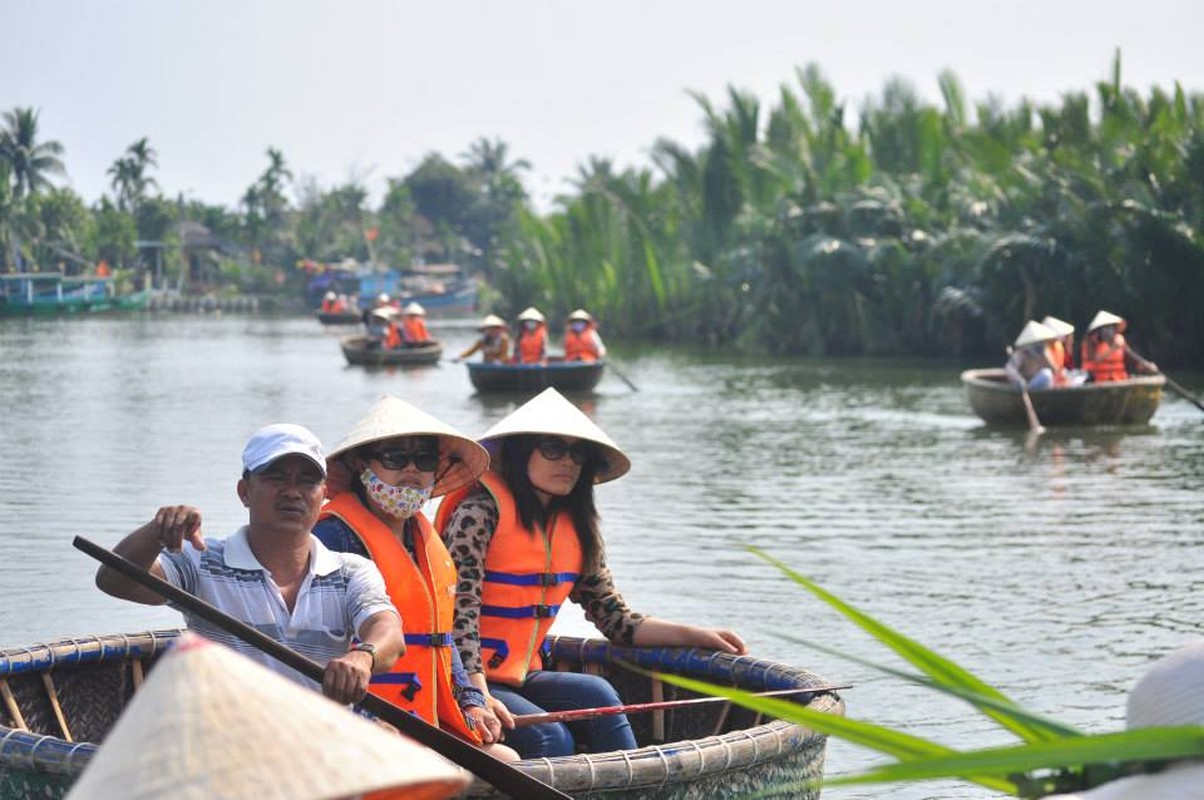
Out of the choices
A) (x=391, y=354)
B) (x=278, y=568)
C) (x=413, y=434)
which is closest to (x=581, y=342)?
(x=391, y=354)

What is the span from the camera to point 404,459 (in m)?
4.59

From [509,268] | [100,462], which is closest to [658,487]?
[100,462]

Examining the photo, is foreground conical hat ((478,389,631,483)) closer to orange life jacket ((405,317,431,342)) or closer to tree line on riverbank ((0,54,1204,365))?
tree line on riverbank ((0,54,1204,365))

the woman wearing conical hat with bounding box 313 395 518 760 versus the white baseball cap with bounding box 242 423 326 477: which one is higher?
the white baseball cap with bounding box 242 423 326 477

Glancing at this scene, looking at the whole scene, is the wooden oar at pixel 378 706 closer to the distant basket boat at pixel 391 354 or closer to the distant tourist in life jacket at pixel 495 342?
the distant tourist in life jacket at pixel 495 342

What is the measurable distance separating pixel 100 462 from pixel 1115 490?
7760 mm

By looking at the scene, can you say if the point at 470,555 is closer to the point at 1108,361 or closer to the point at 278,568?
the point at 278,568

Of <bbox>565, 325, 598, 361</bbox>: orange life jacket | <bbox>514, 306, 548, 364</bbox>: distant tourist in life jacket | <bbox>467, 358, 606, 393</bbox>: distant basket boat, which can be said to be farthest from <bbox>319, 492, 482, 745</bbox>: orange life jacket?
<bbox>565, 325, 598, 361</bbox>: orange life jacket

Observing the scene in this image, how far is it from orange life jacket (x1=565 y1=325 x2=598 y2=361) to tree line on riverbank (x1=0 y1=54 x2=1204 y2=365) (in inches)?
312

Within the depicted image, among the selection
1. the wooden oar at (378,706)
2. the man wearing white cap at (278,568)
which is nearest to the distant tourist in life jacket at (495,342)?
the man wearing white cap at (278,568)

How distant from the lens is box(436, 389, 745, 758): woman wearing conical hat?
5000mm

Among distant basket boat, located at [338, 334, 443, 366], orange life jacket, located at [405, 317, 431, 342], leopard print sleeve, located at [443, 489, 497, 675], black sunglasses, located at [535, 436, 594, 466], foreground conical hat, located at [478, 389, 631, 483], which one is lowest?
distant basket boat, located at [338, 334, 443, 366]

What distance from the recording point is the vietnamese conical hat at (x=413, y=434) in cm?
455

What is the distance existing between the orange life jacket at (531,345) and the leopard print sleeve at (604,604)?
18.6 m
